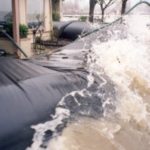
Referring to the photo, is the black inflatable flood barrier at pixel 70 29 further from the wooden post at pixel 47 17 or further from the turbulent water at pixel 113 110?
the turbulent water at pixel 113 110

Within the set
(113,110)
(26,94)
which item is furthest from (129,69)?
(26,94)

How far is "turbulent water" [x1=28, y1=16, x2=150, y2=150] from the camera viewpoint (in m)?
3.54

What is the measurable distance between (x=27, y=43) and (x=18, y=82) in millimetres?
6360

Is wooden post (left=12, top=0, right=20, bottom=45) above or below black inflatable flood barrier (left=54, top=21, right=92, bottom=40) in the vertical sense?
above

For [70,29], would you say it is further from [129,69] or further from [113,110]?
[113,110]

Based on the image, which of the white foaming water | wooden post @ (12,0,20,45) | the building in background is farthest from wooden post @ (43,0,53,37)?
the white foaming water

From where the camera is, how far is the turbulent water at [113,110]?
139 inches

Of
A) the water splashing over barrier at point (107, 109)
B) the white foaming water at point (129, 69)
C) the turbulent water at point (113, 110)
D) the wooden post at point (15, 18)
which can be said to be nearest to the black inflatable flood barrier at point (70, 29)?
the wooden post at point (15, 18)

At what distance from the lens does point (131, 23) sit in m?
7.12

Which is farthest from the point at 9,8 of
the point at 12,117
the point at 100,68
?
the point at 12,117

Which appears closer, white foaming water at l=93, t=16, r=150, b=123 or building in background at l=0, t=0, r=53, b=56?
white foaming water at l=93, t=16, r=150, b=123

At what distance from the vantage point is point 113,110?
4.12m

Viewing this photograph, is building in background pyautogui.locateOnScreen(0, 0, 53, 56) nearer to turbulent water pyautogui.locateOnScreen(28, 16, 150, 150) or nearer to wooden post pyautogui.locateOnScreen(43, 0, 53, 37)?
wooden post pyautogui.locateOnScreen(43, 0, 53, 37)

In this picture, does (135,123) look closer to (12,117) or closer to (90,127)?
(90,127)
